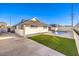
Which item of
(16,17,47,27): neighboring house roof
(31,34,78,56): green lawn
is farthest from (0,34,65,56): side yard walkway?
(16,17,47,27): neighboring house roof

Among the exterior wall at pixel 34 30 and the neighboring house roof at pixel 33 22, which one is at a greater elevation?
the neighboring house roof at pixel 33 22

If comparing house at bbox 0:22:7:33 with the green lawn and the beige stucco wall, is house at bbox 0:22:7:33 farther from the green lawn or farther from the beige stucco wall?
the green lawn

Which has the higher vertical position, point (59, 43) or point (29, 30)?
point (29, 30)

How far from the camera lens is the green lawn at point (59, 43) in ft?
6.10

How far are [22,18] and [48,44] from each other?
1.23 feet

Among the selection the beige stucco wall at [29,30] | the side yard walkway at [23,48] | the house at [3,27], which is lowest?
the side yard walkway at [23,48]

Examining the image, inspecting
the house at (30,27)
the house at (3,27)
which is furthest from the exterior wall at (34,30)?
the house at (3,27)

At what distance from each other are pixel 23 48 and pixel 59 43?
370 mm

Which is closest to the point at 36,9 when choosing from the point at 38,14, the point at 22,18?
the point at 38,14

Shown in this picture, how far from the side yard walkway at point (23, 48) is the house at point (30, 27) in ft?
0.26

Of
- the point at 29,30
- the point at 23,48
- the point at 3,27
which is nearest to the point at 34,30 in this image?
the point at 29,30

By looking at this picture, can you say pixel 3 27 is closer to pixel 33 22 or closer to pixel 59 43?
pixel 33 22

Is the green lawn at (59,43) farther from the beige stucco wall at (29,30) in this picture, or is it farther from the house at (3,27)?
the house at (3,27)

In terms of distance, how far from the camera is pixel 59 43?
1873mm
